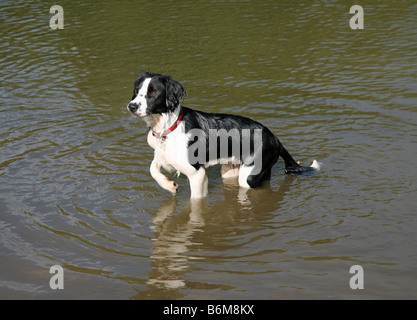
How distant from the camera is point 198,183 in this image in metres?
7.18

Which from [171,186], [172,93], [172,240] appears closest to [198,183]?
[171,186]

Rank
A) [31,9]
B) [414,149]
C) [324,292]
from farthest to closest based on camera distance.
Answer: [31,9], [414,149], [324,292]

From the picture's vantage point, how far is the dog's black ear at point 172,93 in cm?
654

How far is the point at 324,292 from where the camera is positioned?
5.11 m

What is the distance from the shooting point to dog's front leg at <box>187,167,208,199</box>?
7.09 meters

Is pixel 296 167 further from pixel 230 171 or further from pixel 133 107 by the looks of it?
pixel 133 107

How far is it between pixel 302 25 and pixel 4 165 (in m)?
9.95

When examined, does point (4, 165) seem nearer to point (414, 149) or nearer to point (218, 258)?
point (218, 258)

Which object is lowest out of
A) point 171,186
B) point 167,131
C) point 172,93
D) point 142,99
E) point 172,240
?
point 172,240

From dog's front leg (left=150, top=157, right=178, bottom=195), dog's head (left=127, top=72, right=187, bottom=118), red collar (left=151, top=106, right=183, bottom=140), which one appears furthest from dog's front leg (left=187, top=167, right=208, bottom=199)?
dog's head (left=127, top=72, right=187, bottom=118)

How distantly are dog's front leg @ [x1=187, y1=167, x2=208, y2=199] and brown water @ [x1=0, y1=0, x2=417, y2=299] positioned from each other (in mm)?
131

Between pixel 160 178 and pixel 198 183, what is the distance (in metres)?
0.49

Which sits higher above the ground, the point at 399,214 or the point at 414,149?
the point at 414,149

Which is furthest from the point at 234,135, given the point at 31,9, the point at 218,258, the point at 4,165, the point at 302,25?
the point at 31,9
